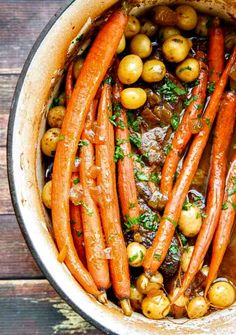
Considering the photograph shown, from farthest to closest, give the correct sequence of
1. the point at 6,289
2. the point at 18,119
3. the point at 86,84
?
the point at 6,289 < the point at 86,84 < the point at 18,119

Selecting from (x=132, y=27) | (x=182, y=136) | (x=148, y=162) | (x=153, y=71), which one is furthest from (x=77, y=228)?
(x=132, y=27)

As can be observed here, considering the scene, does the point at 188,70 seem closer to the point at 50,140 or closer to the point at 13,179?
the point at 50,140

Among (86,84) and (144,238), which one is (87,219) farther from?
(86,84)

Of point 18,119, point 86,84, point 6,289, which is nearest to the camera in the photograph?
point 18,119

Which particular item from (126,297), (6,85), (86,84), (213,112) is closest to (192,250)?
(126,297)

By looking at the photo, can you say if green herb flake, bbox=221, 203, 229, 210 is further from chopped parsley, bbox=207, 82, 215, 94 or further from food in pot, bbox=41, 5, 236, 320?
chopped parsley, bbox=207, 82, 215, 94

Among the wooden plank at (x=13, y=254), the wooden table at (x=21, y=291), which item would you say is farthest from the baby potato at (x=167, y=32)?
the wooden plank at (x=13, y=254)
